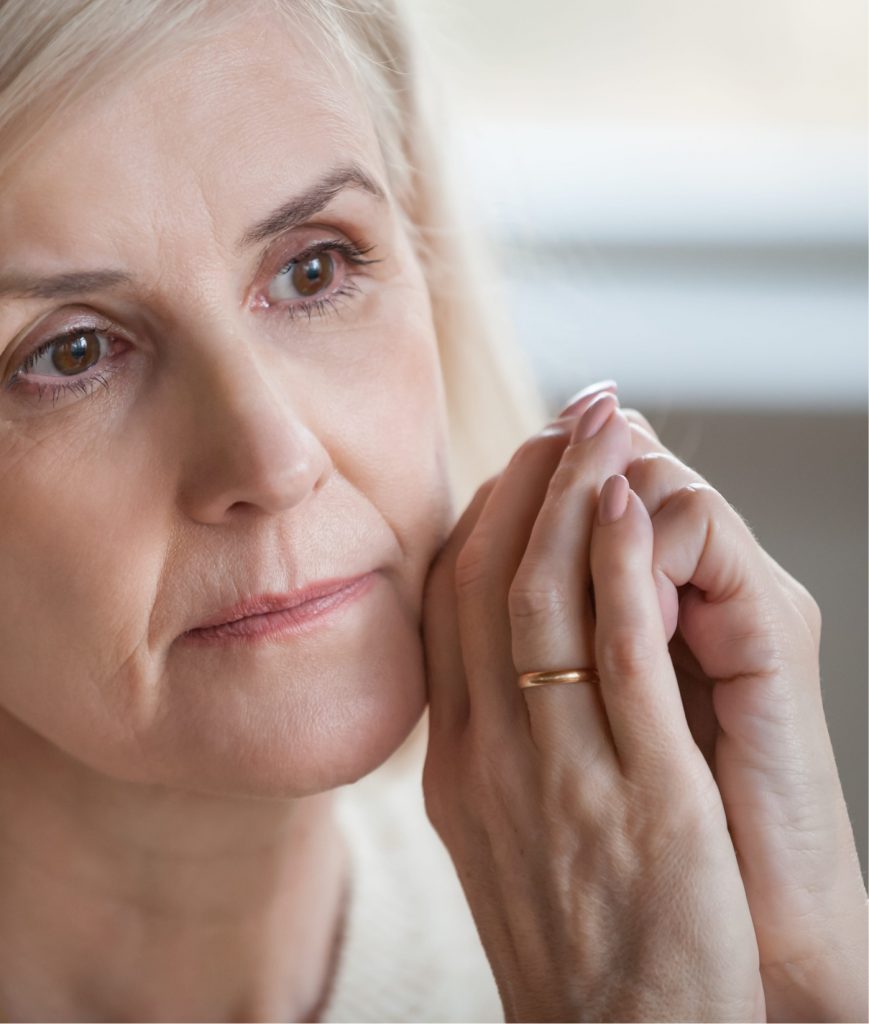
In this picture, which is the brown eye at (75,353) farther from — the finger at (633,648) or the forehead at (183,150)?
the finger at (633,648)

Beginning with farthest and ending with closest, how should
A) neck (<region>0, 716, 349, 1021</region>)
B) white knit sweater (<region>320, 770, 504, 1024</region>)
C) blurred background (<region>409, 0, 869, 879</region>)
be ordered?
1. blurred background (<region>409, 0, 869, 879</region>)
2. white knit sweater (<region>320, 770, 504, 1024</region>)
3. neck (<region>0, 716, 349, 1021</region>)

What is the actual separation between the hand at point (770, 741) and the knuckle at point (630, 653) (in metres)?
0.05

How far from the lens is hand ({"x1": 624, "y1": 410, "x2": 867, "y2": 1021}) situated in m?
1.16

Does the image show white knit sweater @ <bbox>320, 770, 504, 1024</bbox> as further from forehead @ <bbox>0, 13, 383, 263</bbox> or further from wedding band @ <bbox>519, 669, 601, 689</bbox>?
forehead @ <bbox>0, 13, 383, 263</bbox>

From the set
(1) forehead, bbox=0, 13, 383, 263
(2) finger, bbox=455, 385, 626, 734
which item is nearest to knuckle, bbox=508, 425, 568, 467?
(2) finger, bbox=455, 385, 626, 734

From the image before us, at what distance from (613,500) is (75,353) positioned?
47 cm

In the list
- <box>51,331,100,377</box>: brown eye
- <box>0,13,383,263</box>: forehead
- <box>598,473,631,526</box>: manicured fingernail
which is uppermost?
<box>0,13,383,263</box>: forehead

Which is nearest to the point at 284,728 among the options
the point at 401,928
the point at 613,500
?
the point at 613,500

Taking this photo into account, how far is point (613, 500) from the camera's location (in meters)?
1.14

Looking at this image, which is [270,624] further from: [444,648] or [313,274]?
[313,274]

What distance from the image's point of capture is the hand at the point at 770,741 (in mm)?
1159

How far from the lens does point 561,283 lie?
2.12m

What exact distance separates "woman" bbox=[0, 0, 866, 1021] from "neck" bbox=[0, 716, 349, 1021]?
0.18m

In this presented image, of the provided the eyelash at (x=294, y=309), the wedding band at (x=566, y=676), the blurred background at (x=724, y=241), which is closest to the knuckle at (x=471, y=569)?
the wedding band at (x=566, y=676)
